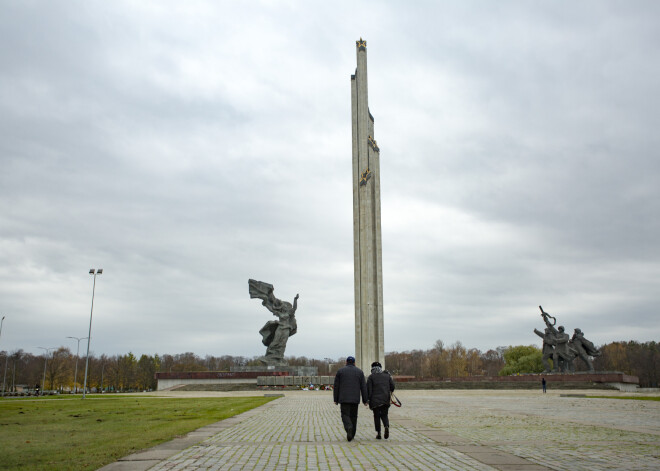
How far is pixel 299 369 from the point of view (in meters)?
44.0

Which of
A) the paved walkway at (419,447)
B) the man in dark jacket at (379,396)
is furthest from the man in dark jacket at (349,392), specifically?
the paved walkway at (419,447)

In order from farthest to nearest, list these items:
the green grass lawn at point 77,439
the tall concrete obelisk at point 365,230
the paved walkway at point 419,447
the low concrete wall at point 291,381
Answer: the tall concrete obelisk at point 365,230
the low concrete wall at point 291,381
the green grass lawn at point 77,439
the paved walkway at point 419,447

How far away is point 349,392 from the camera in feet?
29.8

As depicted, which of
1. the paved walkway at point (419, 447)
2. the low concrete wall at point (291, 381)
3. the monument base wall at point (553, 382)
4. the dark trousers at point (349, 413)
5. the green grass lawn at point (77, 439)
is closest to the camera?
the paved walkway at point (419, 447)

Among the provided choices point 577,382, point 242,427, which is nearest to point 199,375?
point 577,382

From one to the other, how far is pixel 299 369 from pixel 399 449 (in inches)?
1475

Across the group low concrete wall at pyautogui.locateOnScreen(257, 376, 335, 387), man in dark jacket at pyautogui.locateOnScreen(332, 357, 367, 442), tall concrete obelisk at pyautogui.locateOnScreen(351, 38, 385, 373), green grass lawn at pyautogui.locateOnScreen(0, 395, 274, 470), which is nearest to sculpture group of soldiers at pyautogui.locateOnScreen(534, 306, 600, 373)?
tall concrete obelisk at pyautogui.locateOnScreen(351, 38, 385, 373)

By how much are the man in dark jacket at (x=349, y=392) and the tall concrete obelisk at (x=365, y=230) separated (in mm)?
33782

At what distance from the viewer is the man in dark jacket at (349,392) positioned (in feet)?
29.5

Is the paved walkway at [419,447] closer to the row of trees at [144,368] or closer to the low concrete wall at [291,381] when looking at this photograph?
the low concrete wall at [291,381]

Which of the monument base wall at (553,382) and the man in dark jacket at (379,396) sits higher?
the man in dark jacket at (379,396)

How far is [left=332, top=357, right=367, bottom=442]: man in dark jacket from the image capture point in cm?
900

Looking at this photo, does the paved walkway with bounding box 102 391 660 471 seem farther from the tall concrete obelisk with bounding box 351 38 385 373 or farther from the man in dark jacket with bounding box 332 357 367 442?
the tall concrete obelisk with bounding box 351 38 385 373

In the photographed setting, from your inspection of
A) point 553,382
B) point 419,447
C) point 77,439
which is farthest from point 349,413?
point 553,382
